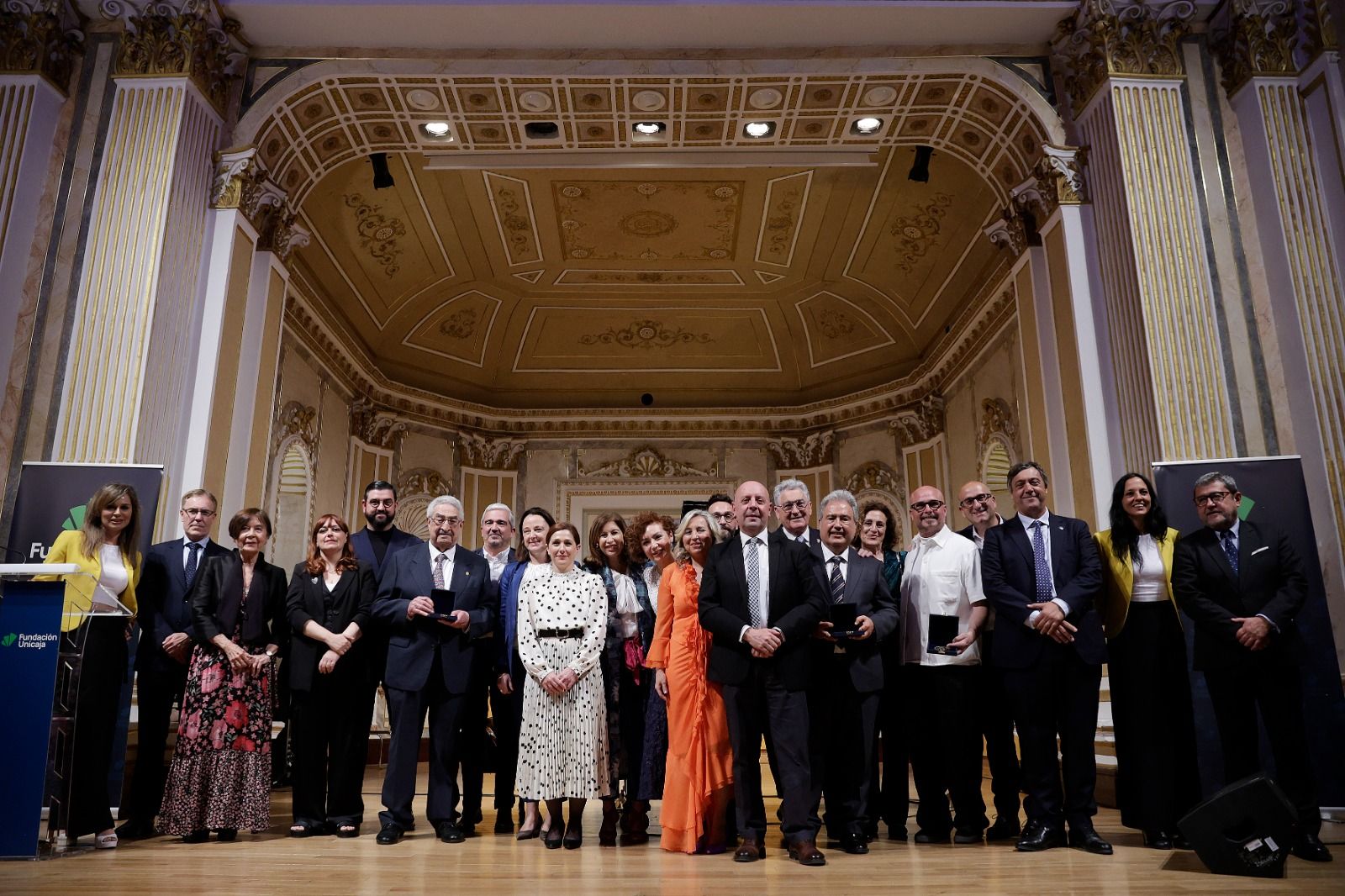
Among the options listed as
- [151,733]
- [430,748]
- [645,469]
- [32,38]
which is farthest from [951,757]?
[645,469]

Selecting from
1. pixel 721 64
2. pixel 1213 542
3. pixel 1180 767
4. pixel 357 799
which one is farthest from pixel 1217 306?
pixel 357 799

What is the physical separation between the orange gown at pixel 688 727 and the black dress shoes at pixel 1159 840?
62.4 inches

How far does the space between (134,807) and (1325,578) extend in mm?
5621

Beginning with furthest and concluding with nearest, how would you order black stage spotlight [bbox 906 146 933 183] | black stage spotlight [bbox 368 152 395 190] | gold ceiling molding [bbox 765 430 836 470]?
gold ceiling molding [bbox 765 430 836 470] < black stage spotlight [bbox 368 152 395 190] < black stage spotlight [bbox 906 146 933 183]

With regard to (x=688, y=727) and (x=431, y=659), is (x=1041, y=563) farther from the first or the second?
(x=431, y=659)

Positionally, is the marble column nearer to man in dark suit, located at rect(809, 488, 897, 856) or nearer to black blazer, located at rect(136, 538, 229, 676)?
man in dark suit, located at rect(809, 488, 897, 856)

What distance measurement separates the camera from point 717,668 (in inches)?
144

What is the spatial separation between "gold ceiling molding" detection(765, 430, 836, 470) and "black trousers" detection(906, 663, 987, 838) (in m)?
8.44

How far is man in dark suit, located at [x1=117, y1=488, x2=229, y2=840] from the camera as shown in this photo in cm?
401

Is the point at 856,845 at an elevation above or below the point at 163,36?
below

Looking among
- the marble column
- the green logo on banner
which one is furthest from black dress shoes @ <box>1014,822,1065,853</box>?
the green logo on banner

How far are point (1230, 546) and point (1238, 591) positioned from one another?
7.8 inches

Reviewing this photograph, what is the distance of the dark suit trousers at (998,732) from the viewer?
3982 millimetres

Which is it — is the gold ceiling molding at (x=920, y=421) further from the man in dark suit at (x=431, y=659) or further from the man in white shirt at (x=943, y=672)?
the man in dark suit at (x=431, y=659)
